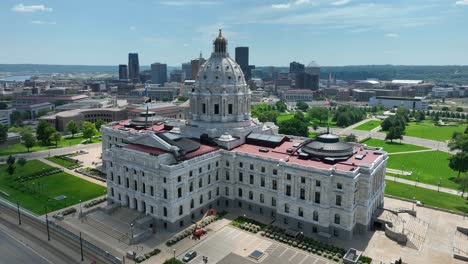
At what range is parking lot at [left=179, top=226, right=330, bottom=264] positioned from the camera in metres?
72.0

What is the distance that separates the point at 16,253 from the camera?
74125 millimetres

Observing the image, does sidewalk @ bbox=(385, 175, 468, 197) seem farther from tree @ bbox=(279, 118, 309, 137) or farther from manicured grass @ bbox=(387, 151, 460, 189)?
tree @ bbox=(279, 118, 309, 137)

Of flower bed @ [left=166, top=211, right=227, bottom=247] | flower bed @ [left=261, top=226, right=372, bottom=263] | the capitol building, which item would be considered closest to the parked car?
flower bed @ [left=166, top=211, right=227, bottom=247]

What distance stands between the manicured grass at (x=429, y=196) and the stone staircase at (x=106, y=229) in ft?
261

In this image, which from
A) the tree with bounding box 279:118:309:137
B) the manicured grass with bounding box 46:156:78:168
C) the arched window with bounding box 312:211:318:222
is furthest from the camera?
the tree with bounding box 279:118:309:137

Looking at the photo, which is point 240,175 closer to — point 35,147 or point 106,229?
point 106,229

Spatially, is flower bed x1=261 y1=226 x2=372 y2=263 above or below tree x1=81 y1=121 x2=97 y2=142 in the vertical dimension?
below

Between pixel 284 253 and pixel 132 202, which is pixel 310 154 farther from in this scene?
pixel 132 202

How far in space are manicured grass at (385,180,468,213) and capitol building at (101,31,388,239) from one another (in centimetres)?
1899

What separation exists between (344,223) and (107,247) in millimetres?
53724

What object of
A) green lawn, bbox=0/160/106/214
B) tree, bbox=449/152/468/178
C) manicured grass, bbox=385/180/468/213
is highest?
tree, bbox=449/152/468/178

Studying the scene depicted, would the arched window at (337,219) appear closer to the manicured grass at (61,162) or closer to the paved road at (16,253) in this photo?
the paved road at (16,253)

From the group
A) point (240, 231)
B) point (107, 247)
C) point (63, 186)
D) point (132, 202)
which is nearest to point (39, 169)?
point (63, 186)

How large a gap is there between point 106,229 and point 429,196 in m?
93.7
